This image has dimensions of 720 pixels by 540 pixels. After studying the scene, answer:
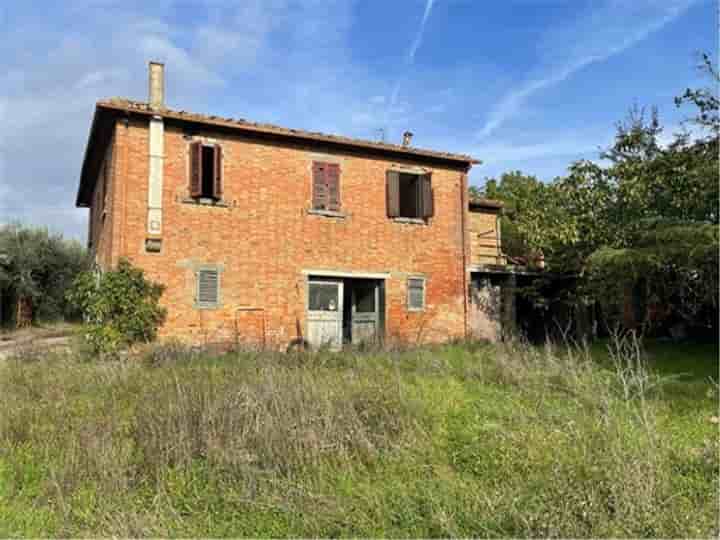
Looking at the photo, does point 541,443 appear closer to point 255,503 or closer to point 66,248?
point 255,503

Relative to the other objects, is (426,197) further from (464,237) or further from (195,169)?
(195,169)

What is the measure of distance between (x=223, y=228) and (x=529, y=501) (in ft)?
32.9

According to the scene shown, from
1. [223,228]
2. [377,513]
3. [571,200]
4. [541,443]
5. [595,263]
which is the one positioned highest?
[571,200]

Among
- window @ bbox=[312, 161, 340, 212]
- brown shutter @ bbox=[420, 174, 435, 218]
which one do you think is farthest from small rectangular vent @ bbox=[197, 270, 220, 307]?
brown shutter @ bbox=[420, 174, 435, 218]

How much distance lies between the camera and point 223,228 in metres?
12.3

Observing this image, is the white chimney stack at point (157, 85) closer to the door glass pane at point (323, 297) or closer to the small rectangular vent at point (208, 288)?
the small rectangular vent at point (208, 288)

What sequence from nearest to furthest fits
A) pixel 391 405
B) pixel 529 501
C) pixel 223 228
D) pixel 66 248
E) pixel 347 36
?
1. pixel 529 501
2. pixel 391 405
3. pixel 347 36
4. pixel 223 228
5. pixel 66 248

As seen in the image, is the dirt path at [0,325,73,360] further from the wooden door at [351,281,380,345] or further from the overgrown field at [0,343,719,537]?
the overgrown field at [0,343,719,537]

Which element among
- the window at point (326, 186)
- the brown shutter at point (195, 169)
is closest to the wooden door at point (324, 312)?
the window at point (326, 186)

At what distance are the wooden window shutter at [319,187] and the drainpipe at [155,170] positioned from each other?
3595mm

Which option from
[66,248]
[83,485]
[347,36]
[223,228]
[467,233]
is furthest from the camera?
[66,248]

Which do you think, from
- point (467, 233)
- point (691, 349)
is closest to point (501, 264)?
point (467, 233)

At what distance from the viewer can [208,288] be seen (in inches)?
474

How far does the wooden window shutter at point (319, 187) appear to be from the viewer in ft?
44.0
